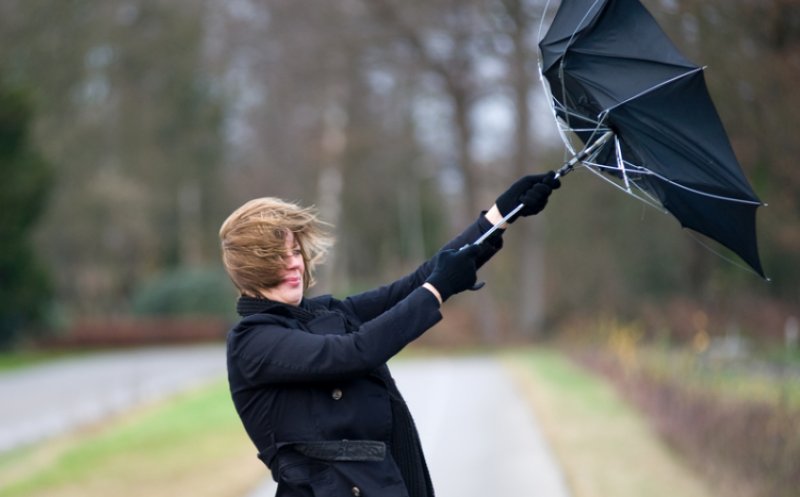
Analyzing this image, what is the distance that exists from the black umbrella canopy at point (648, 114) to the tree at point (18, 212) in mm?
Result: 36002

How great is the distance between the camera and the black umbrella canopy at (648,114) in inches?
163

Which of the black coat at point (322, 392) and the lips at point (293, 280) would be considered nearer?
the black coat at point (322, 392)

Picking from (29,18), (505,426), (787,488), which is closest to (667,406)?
(505,426)

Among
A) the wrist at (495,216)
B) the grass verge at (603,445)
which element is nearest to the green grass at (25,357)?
the grass verge at (603,445)

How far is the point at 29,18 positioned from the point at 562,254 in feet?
64.7

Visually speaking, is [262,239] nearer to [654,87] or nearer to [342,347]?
[342,347]

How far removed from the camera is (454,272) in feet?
12.2

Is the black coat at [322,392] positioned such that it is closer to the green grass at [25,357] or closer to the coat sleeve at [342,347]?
the coat sleeve at [342,347]

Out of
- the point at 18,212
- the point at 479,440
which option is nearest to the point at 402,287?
the point at 479,440

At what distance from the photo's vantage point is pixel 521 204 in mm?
4141

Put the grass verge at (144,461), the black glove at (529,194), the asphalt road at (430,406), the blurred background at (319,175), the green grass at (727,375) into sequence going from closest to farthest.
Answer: the black glove at (529,194) → the grass verge at (144,461) → the asphalt road at (430,406) → the green grass at (727,375) → the blurred background at (319,175)

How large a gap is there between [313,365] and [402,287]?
2.58 ft

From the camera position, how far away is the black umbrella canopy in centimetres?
414

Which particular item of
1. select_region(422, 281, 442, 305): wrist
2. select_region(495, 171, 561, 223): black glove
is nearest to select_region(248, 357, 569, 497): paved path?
select_region(495, 171, 561, 223): black glove
